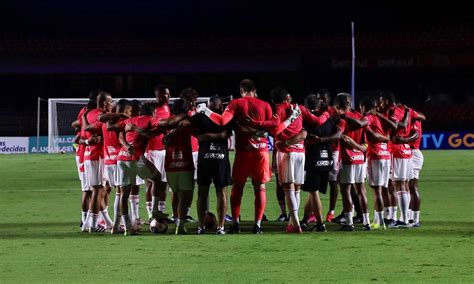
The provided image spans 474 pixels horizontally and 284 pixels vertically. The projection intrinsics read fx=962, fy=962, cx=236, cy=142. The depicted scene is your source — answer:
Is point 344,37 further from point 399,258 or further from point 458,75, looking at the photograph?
point 399,258

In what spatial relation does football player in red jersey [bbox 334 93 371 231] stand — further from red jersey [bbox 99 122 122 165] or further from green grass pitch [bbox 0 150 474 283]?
red jersey [bbox 99 122 122 165]

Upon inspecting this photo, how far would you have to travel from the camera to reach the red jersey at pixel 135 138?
49.5ft

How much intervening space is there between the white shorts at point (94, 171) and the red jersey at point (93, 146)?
0.07 m

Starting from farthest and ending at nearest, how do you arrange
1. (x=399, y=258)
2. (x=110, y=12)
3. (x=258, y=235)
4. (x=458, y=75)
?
(x=110, y=12)
(x=458, y=75)
(x=258, y=235)
(x=399, y=258)

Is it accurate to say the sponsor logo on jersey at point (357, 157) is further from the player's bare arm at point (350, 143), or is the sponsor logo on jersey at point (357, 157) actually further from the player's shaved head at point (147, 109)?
the player's shaved head at point (147, 109)

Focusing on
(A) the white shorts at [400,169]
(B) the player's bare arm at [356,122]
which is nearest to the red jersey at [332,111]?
(B) the player's bare arm at [356,122]

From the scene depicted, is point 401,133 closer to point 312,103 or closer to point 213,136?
point 312,103

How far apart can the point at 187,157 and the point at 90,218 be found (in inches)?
77.5

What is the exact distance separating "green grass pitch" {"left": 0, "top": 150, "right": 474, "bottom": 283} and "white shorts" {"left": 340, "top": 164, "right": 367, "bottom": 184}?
34.9 inches

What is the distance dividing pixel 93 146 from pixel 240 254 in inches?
170

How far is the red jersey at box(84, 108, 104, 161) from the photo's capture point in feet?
51.4

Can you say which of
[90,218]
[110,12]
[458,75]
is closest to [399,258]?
[90,218]

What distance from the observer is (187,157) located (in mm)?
15258

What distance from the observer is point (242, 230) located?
15852mm
